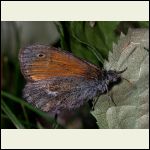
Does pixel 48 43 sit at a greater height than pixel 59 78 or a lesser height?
greater

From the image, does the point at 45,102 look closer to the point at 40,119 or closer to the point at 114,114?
the point at 114,114

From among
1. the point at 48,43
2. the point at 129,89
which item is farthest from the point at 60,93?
the point at 48,43

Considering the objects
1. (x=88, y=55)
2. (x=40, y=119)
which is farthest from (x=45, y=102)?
(x=40, y=119)

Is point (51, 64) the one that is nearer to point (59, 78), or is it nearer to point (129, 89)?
point (59, 78)

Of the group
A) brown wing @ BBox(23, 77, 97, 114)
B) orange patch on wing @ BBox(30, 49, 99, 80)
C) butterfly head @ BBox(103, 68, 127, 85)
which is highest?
orange patch on wing @ BBox(30, 49, 99, 80)

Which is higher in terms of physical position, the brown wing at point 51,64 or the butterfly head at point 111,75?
the brown wing at point 51,64
